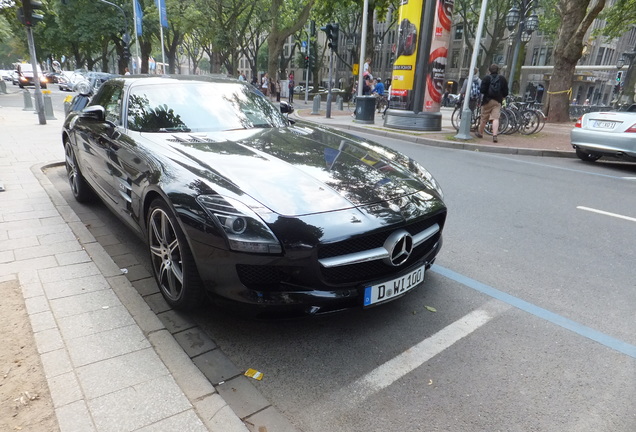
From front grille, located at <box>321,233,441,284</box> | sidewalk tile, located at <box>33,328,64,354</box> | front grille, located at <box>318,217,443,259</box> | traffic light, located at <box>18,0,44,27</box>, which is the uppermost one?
traffic light, located at <box>18,0,44,27</box>

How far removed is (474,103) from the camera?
44.0ft

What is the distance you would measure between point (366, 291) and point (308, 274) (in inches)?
14.7

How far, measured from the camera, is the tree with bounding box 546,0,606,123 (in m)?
15.7

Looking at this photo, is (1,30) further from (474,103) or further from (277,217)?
(277,217)

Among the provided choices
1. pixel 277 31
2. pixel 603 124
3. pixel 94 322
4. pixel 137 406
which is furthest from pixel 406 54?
pixel 277 31

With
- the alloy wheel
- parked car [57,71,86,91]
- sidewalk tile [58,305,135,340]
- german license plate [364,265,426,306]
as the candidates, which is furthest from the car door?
parked car [57,71,86,91]

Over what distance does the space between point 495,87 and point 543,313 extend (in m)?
9.50

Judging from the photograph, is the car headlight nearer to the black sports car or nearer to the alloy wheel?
the black sports car

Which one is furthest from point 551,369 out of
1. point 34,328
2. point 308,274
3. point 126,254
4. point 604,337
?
point 126,254

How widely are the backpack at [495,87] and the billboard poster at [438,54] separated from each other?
116 inches

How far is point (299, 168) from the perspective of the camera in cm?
291

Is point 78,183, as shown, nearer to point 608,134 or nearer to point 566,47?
point 608,134

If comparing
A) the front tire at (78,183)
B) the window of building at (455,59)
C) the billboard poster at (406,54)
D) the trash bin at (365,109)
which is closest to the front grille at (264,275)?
the front tire at (78,183)

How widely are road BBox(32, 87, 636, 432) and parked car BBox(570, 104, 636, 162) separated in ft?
16.6
